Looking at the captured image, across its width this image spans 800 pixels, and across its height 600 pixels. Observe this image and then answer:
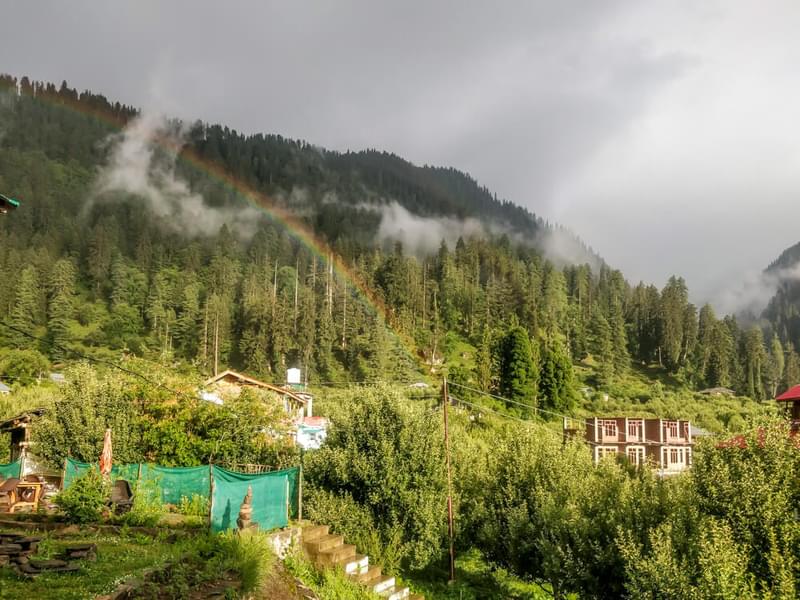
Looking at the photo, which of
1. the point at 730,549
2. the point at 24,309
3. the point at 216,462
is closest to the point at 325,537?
the point at 216,462

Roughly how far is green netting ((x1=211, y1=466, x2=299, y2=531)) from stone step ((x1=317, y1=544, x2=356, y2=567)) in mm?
1499

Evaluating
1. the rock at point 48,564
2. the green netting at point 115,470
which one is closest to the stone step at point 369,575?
the rock at point 48,564

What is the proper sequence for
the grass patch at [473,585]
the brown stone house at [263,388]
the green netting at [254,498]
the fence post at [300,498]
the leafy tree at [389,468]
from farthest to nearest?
the brown stone house at [263,388] → the grass patch at [473,585] → the leafy tree at [389,468] → the fence post at [300,498] → the green netting at [254,498]

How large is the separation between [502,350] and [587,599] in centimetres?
6498

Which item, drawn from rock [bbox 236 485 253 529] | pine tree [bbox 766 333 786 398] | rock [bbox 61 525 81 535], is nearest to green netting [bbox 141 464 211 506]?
rock [bbox 61 525 81 535]

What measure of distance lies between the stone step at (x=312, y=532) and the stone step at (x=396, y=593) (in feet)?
8.95

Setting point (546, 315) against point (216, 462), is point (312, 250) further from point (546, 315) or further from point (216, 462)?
point (216, 462)

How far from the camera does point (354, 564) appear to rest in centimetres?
1816

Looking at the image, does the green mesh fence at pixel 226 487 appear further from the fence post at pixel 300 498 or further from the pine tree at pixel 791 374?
the pine tree at pixel 791 374

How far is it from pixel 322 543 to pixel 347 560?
958mm

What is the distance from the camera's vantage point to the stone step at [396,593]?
A: 18078 mm

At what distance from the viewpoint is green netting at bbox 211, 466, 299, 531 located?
635 inches

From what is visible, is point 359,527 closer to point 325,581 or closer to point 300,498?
point 300,498

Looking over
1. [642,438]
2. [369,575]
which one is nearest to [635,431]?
[642,438]
